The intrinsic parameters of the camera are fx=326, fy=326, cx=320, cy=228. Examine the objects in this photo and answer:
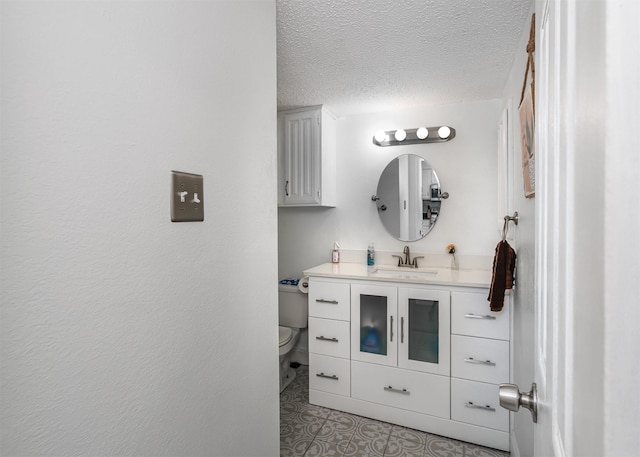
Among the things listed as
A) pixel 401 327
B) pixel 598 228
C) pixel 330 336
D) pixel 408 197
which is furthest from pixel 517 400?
pixel 408 197

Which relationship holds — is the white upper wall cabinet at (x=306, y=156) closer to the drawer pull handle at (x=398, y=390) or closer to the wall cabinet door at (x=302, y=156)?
the wall cabinet door at (x=302, y=156)

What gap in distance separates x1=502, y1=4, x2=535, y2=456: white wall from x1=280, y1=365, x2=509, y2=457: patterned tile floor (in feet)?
1.31

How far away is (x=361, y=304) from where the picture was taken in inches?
91.3

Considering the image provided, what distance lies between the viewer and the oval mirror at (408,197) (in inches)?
107

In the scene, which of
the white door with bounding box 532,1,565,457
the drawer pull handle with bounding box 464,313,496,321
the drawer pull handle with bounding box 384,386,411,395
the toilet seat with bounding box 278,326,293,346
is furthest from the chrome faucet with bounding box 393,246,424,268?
the white door with bounding box 532,1,565,457

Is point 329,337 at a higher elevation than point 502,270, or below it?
below

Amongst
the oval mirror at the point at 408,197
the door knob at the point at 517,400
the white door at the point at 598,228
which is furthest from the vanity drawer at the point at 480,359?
the white door at the point at 598,228

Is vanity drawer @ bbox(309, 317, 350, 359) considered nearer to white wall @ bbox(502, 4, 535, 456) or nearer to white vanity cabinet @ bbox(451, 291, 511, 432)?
white vanity cabinet @ bbox(451, 291, 511, 432)

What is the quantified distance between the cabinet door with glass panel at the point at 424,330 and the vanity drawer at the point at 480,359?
0.17 ft

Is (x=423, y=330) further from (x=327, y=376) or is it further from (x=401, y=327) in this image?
(x=327, y=376)

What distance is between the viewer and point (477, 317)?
201 cm

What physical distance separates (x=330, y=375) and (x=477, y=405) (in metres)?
0.98

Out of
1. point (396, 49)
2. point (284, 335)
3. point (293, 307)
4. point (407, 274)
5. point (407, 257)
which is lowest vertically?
point (284, 335)

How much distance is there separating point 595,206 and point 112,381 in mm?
897
